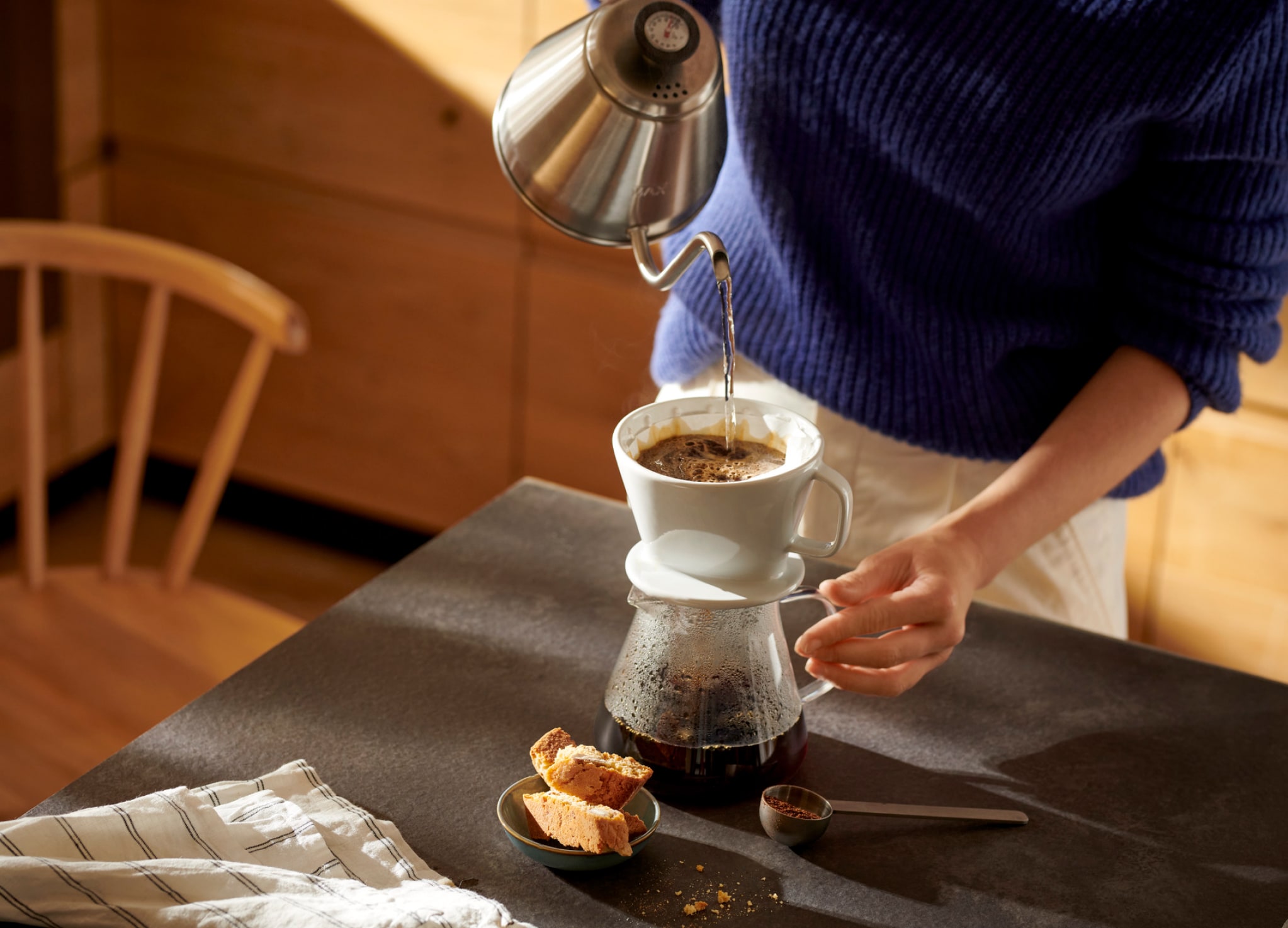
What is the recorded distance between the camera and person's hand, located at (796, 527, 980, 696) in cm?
75

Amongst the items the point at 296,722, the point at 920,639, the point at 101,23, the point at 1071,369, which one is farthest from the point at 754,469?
the point at 101,23

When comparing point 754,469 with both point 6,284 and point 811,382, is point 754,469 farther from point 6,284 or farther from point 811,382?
point 6,284

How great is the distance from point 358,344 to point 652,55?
69.5 inches

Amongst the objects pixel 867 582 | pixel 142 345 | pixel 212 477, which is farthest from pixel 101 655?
pixel 867 582

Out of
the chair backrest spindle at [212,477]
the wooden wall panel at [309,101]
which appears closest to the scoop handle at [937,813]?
the chair backrest spindle at [212,477]

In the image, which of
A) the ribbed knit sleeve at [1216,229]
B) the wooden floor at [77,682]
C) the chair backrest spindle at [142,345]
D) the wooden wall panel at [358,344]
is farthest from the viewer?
the wooden wall panel at [358,344]

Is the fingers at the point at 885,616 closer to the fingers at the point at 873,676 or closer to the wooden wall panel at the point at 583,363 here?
the fingers at the point at 873,676

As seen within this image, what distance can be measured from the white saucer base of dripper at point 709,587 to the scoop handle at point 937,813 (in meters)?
0.14

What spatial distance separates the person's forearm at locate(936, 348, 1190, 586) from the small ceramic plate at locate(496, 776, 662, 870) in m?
0.31

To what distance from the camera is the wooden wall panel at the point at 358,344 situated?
90.0 inches

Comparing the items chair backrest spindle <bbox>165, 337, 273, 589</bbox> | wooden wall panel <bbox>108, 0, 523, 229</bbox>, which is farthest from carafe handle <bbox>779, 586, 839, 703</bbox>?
wooden wall panel <bbox>108, 0, 523, 229</bbox>

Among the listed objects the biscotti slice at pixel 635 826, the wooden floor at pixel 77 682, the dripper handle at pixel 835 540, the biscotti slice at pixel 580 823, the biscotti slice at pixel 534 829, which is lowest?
the wooden floor at pixel 77 682

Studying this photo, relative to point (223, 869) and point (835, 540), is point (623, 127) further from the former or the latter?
point (223, 869)

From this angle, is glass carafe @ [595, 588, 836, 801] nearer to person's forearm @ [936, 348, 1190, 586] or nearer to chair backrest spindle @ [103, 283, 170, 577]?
person's forearm @ [936, 348, 1190, 586]
